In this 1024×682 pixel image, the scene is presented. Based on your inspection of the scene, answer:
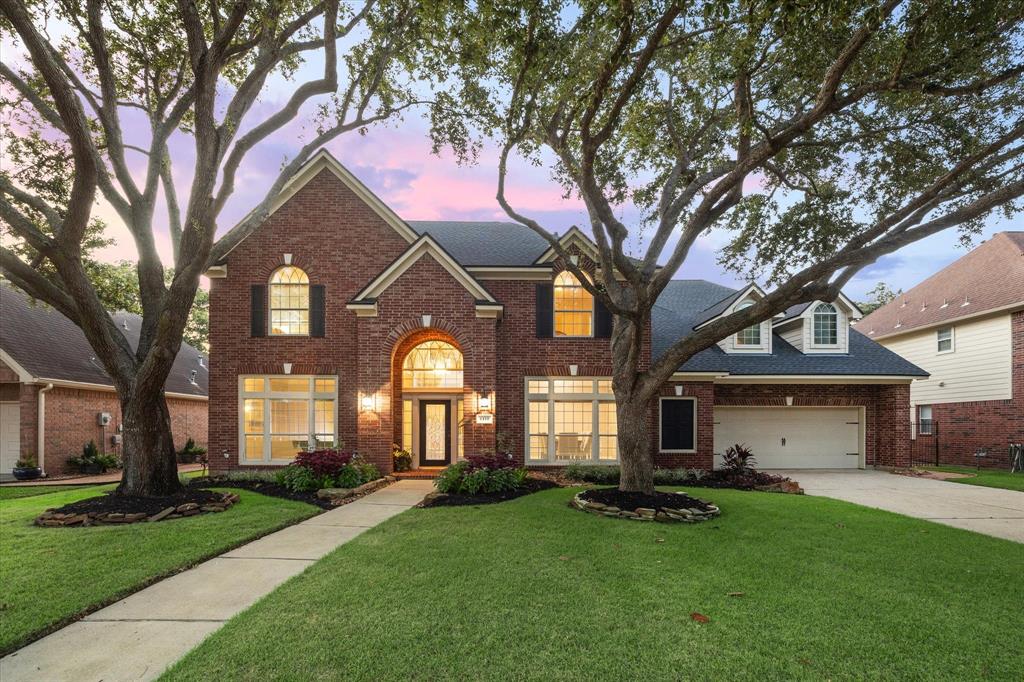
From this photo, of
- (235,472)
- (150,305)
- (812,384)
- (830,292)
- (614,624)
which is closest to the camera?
(614,624)

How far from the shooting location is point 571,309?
1299 cm

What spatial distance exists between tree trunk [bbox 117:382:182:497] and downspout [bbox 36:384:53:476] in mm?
8176

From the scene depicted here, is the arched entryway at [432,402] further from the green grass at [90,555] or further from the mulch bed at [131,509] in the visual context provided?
the mulch bed at [131,509]

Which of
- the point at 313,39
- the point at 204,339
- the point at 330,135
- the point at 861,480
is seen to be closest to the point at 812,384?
the point at 861,480

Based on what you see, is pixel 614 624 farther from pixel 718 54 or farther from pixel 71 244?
pixel 71 244

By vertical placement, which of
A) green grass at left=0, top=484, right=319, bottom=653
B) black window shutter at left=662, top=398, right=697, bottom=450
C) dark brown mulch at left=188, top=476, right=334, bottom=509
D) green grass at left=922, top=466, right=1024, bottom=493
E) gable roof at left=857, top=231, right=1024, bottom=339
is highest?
gable roof at left=857, top=231, right=1024, bottom=339

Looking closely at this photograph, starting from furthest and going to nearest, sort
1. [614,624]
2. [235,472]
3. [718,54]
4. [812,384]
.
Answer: [812,384] → [235,472] → [718,54] → [614,624]

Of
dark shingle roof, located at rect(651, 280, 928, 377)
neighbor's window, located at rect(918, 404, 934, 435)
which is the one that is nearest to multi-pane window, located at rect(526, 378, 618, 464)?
dark shingle roof, located at rect(651, 280, 928, 377)

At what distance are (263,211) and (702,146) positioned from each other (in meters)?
9.47

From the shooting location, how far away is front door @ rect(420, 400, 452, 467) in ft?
44.4

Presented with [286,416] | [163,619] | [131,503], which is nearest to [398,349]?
[286,416]

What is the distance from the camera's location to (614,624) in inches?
155

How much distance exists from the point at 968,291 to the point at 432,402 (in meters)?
20.2

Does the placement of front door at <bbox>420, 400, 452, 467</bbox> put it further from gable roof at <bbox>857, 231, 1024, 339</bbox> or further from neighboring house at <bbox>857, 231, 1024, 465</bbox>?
gable roof at <bbox>857, 231, 1024, 339</bbox>
